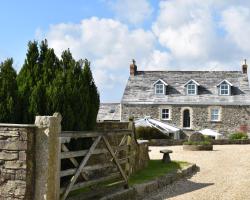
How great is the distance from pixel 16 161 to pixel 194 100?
122ft

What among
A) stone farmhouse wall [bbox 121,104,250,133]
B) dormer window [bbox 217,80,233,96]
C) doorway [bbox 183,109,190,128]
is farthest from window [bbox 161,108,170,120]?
dormer window [bbox 217,80,233,96]

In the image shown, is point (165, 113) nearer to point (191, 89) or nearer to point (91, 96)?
point (191, 89)

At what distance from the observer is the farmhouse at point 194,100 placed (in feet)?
140

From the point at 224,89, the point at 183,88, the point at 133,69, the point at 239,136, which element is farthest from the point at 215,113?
the point at 133,69

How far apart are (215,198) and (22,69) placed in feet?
18.6

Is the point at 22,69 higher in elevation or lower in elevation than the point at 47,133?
higher

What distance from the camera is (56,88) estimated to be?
9367 mm

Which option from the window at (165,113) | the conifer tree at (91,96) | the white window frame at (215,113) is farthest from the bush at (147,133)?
the conifer tree at (91,96)

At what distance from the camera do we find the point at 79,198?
8430mm

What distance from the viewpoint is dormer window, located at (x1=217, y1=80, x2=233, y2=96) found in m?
43.4

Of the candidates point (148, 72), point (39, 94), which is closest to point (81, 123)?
point (39, 94)

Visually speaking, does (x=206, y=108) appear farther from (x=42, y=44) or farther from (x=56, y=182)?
(x=56, y=182)

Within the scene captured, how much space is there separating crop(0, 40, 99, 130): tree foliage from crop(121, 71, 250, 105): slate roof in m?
32.9

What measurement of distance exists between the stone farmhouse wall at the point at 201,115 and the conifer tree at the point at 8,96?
33947mm
